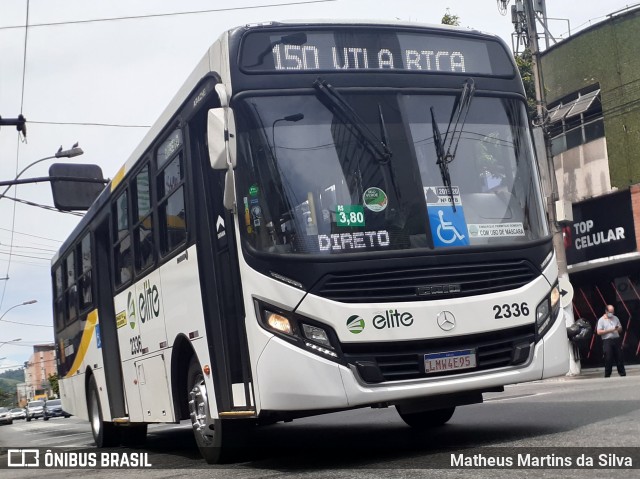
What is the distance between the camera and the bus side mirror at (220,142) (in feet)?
27.0

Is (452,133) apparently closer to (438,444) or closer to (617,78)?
(438,444)

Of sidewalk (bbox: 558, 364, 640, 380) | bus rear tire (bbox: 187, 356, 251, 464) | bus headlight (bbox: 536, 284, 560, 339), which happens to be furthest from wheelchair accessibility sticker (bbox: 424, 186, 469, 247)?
sidewalk (bbox: 558, 364, 640, 380)

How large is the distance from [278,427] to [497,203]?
26.7 ft

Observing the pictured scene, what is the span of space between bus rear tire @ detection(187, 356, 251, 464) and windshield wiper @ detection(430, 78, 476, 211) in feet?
8.97

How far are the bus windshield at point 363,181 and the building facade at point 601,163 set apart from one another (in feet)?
60.5

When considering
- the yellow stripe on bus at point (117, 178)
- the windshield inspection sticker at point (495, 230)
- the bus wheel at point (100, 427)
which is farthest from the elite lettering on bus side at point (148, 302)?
the windshield inspection sticker at point (495, 230)

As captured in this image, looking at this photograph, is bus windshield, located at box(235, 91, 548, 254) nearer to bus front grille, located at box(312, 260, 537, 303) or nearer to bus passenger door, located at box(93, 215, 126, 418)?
bus front grille, located at box(312, 260, 537, 303)

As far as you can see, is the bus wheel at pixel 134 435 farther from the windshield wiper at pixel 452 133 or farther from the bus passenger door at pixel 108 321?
the windshield wiper at pixel 452 133

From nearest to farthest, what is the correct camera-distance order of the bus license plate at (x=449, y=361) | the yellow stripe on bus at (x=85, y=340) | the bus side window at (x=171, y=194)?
the bus license plate at (x=449, y=361)
the bus side window at (x=171, y=194)
the yellow stripe on bus at (x=85, y=340)

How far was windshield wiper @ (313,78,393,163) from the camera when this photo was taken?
8.47 m

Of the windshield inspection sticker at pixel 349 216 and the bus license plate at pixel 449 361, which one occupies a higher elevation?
the windshield inspection sticker at pixel 349 216

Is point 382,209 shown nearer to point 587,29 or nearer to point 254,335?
point 254,335

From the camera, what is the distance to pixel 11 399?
6914 inches

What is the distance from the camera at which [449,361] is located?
8312 millimetres
